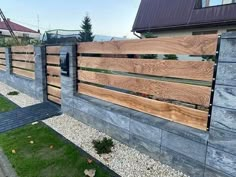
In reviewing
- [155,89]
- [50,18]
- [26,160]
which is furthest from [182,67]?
[50,18]

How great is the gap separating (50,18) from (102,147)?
2974cm

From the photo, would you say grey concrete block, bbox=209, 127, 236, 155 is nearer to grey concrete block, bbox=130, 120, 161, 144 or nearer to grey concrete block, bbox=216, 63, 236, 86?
grey concrete block, bbox=216, 63, 236, 86

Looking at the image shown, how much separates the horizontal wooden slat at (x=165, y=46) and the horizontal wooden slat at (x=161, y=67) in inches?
4.9

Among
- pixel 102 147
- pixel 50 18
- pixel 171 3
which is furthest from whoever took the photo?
pixel 50 18

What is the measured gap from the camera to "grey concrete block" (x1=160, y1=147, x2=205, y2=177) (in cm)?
231

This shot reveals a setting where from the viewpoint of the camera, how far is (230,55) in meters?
1.95

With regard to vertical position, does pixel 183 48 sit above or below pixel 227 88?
above

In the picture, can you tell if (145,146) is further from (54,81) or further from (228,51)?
(54,81)

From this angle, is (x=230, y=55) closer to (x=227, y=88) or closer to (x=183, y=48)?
(x=227, y=88)

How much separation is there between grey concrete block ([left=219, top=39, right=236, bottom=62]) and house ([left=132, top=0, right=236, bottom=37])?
8960 mm

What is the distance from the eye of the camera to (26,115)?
15.2ft

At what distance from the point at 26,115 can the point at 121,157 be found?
278 cm

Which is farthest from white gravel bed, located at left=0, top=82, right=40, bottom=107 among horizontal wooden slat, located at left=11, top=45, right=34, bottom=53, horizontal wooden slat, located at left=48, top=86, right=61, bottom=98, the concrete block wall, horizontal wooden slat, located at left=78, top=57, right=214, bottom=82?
horizontal wooden slat, located at left=78, top=57, right=214, bottom=82

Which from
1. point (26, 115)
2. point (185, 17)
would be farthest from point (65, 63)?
point (185, 17)
